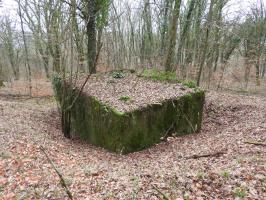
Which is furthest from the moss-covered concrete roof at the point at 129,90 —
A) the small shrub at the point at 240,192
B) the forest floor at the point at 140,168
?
the small shrub at the point at 240,192

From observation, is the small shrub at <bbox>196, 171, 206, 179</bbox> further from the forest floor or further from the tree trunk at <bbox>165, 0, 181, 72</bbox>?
the tree trunk at <bbox>165, 0, 181, 72</bbox>

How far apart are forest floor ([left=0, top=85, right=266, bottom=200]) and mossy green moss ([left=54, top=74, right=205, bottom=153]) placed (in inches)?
12.3

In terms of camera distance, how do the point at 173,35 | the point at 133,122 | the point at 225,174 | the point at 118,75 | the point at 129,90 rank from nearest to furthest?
the point at 225,174
the point at 133,122
the point at 129,90
the point at 118,75
the point at 173,35

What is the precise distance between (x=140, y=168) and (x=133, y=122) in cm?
195

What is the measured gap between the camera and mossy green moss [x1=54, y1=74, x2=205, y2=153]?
24.0 feet

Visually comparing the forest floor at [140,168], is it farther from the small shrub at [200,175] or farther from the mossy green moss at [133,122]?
the mossy green moss at [133,122]

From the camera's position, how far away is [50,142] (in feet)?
23.1

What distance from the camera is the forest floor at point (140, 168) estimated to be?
4.13m

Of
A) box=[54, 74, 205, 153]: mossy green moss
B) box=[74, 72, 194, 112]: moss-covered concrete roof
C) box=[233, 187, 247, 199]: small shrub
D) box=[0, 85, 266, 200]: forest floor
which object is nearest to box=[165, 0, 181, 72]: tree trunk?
box=[74, 72, 194, 112]: moss-covered concrete roof

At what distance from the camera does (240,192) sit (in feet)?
12.8

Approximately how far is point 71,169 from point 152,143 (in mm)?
3120

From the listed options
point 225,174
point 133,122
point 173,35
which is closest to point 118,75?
point 173,35

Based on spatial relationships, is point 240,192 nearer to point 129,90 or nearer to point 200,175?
point 200,175

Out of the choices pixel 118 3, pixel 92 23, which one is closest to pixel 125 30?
pixel 118 3
